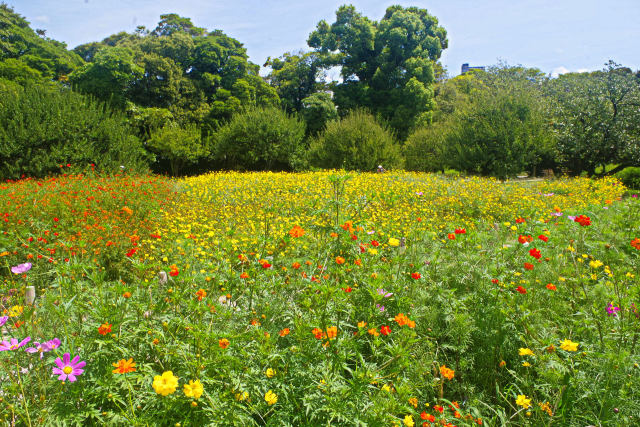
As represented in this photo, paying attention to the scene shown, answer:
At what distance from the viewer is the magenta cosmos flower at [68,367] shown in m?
1.15

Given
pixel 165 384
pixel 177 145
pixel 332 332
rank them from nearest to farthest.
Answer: pixel 165 384, pixel 332 332, pixel 177 145

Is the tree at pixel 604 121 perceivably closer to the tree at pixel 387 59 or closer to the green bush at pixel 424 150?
the green bush at pixel 424 150

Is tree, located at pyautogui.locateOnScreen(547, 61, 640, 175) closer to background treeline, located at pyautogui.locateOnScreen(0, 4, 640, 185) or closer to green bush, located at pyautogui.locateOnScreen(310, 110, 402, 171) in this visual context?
background treeline, located at pyautogui.locateOnScreen(0, 4, 640, 185)

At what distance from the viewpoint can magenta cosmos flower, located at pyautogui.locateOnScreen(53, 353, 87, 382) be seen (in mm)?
1146

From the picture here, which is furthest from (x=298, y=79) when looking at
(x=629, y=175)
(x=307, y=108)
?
(x=629, y=175)

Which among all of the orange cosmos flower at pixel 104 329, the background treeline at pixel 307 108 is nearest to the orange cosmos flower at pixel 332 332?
the orange cosmos flower at pixel 104 329

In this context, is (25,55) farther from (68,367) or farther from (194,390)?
(194,390)

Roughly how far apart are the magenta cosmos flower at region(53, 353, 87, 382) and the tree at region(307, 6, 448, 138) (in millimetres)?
19596

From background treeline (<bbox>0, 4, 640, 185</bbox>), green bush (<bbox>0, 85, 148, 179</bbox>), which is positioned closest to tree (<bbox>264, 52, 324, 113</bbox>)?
background treeline (<bbox>0, 4, 640, 185</bbox>)

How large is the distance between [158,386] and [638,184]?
49.5 ft

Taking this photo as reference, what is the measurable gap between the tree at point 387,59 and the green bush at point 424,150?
15.9 feet

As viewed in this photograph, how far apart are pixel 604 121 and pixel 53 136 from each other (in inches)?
704

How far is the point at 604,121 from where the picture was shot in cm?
1141

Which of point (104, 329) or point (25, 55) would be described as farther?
point (25, 55)
